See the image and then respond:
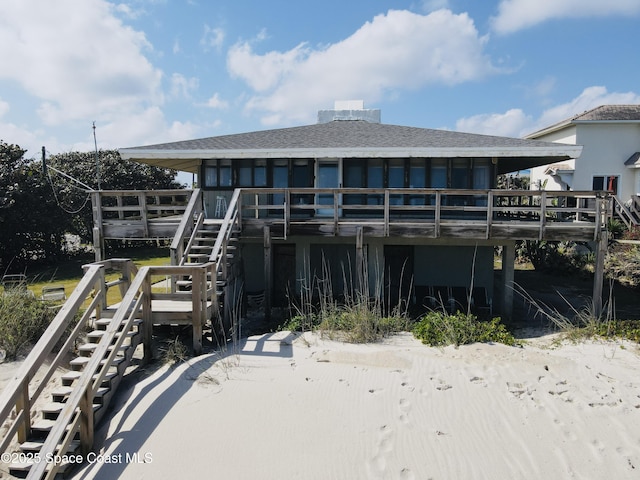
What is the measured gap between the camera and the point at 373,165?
44.4 feet

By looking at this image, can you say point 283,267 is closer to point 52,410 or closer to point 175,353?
point 175,353

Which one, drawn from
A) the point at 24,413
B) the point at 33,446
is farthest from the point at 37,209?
the point at 33,446

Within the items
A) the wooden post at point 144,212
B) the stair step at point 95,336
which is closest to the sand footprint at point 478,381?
the stair step at point 95,336

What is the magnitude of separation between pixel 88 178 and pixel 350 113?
17189mm

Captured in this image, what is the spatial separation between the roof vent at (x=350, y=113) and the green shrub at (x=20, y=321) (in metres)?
14.0

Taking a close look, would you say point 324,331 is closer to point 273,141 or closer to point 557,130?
point 273,141

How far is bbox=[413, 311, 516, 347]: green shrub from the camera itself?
7.92 metres

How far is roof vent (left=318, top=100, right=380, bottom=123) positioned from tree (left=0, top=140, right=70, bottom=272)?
14230 millimetres

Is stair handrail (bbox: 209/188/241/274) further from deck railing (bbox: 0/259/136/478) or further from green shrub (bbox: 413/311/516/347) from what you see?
green shrub (bbox: 413/311/516/347)

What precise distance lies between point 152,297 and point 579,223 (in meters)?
10.2

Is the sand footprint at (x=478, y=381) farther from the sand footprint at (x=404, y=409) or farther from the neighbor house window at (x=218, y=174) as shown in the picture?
the neighbor house window at (x=218, y=174)

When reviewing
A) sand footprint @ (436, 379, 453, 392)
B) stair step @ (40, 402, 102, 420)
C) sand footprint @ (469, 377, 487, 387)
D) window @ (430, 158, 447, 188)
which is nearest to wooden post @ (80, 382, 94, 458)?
stair step @ (40, 402, 102, 420)

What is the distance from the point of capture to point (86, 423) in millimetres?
5070

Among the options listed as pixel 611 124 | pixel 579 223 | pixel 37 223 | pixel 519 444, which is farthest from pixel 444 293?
pixel 37 223
